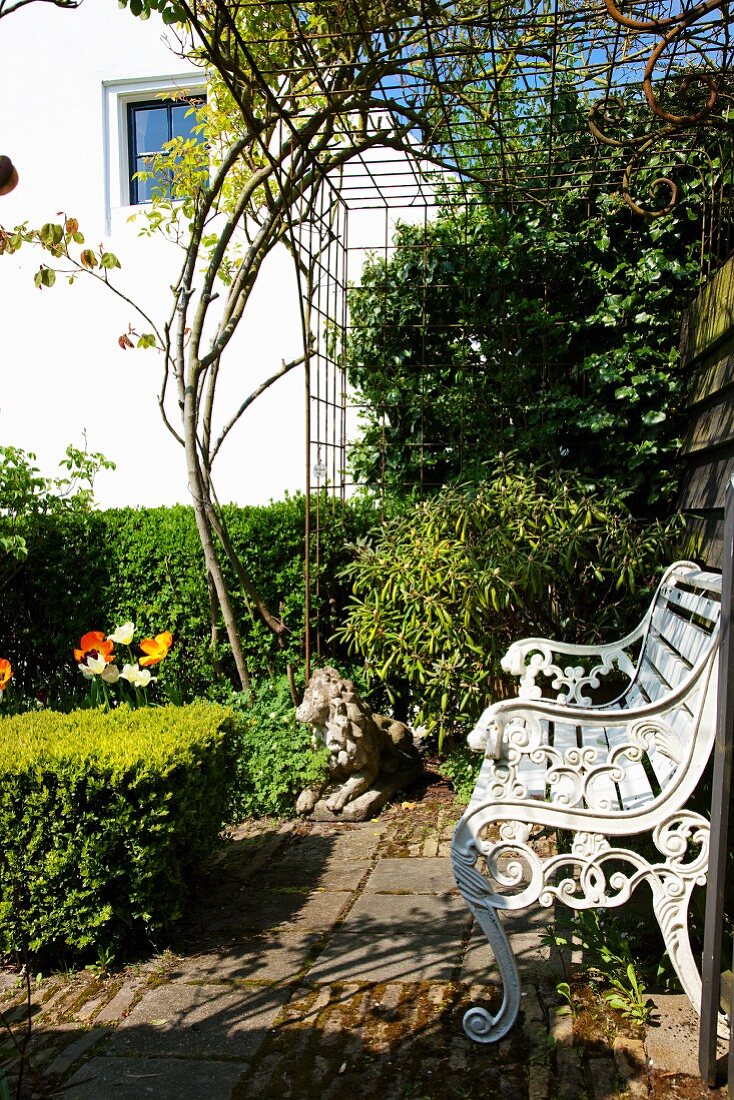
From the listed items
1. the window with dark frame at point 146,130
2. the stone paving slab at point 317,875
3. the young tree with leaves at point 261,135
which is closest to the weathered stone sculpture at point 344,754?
the stone paving slab at point 317,875

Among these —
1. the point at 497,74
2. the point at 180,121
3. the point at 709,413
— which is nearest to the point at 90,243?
the point at 180,121

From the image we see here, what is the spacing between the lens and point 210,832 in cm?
340

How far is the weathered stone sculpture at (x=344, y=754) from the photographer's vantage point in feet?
14.8

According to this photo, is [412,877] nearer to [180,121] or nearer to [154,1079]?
[154,1079]

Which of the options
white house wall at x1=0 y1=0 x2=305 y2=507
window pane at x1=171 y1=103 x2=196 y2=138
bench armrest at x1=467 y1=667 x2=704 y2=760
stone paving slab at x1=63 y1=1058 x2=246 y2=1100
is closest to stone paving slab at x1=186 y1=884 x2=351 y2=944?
stone paving slab at x1=63 y1=1058 x2=246 y2=1100

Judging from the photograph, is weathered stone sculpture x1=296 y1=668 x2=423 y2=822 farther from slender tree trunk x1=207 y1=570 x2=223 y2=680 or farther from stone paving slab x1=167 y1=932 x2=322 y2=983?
stone paving slab x1=167 y1=932 x2=322 y2=983

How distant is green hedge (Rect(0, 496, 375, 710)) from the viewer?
5617 mm

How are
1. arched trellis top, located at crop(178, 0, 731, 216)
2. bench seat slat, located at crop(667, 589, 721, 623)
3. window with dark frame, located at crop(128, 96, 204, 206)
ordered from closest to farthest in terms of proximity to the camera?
bench seat slat, located at crop(667, 589, 721, 623) < arched trellis top, located at crop(178, 0, 731, 216) < window with dark frame, located at crop(128, 96, 204, 206)

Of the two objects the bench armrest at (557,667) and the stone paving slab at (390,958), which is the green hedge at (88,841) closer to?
the stone paving slab at (390,958)

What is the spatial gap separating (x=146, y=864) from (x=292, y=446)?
474 centimetres

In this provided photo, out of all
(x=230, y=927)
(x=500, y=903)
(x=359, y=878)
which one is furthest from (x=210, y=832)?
(x=500, y=903)

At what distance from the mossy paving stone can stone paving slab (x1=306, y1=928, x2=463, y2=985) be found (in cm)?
7

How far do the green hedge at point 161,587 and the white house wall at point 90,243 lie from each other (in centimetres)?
167

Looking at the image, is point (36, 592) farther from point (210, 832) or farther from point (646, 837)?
point (646, 837)
